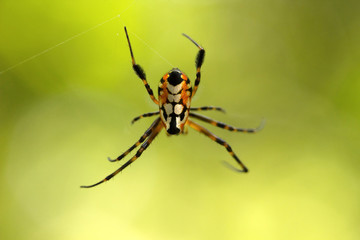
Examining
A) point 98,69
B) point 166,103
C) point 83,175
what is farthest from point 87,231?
point 166,103

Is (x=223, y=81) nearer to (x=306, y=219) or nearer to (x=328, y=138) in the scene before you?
(x=328, y=138)

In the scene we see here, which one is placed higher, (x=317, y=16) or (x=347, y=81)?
(x=317, y=16)

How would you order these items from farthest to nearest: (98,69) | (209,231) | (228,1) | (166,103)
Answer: (228,1) → (209,231) → (98,69) → (166,103)

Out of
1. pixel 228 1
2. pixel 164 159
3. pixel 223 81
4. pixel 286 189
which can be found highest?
pixel 228 1

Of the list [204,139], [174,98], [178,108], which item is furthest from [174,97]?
[204,139]

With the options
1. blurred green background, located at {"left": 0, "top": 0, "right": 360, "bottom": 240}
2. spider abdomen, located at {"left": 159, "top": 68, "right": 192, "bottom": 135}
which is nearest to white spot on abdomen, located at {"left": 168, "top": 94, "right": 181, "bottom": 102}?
spider abdomen, located at {"left": 159, "top": 68, "right": 192, "bottom": 135}

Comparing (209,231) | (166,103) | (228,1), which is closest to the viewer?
(166,103)
